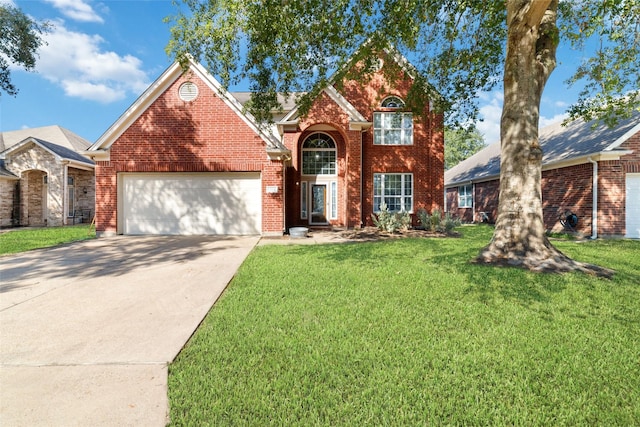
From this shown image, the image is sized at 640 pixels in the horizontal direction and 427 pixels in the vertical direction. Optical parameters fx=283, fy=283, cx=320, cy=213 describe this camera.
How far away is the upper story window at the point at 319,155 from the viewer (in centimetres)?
1471

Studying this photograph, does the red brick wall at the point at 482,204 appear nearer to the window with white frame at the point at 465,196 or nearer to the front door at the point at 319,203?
the window with white frame at the point at 465,196

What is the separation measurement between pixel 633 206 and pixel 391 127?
1051 cm

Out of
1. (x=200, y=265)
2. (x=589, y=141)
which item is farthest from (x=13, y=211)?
(x=589, y=141)

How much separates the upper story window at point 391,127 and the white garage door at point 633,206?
8.90 metres

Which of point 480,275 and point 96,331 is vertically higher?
point 480,275

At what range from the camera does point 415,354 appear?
9.21 ft

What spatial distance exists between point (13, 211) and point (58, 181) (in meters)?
2.86

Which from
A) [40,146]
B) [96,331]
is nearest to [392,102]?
[96,331]

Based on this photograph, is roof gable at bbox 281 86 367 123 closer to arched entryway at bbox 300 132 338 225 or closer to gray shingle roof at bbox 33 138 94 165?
arched entryway at bbox 300 132 338 225

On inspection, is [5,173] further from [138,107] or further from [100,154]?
[138,107]

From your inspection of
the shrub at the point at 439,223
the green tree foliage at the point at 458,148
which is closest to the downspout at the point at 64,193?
the shrub at the point at 439,223

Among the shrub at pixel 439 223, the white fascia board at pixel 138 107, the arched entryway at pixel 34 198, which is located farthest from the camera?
the arched entryway at pixel 34 198

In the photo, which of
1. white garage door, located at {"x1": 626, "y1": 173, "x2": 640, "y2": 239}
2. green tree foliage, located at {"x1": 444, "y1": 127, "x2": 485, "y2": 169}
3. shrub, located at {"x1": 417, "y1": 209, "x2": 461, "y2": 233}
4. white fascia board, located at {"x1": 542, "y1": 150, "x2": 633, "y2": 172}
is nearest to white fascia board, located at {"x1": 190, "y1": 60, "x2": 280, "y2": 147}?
shrub, located at {"x1": 417, "y1": 209, "x2": 461, "y2": 233}

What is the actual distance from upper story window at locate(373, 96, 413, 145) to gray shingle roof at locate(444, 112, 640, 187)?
672 cm
